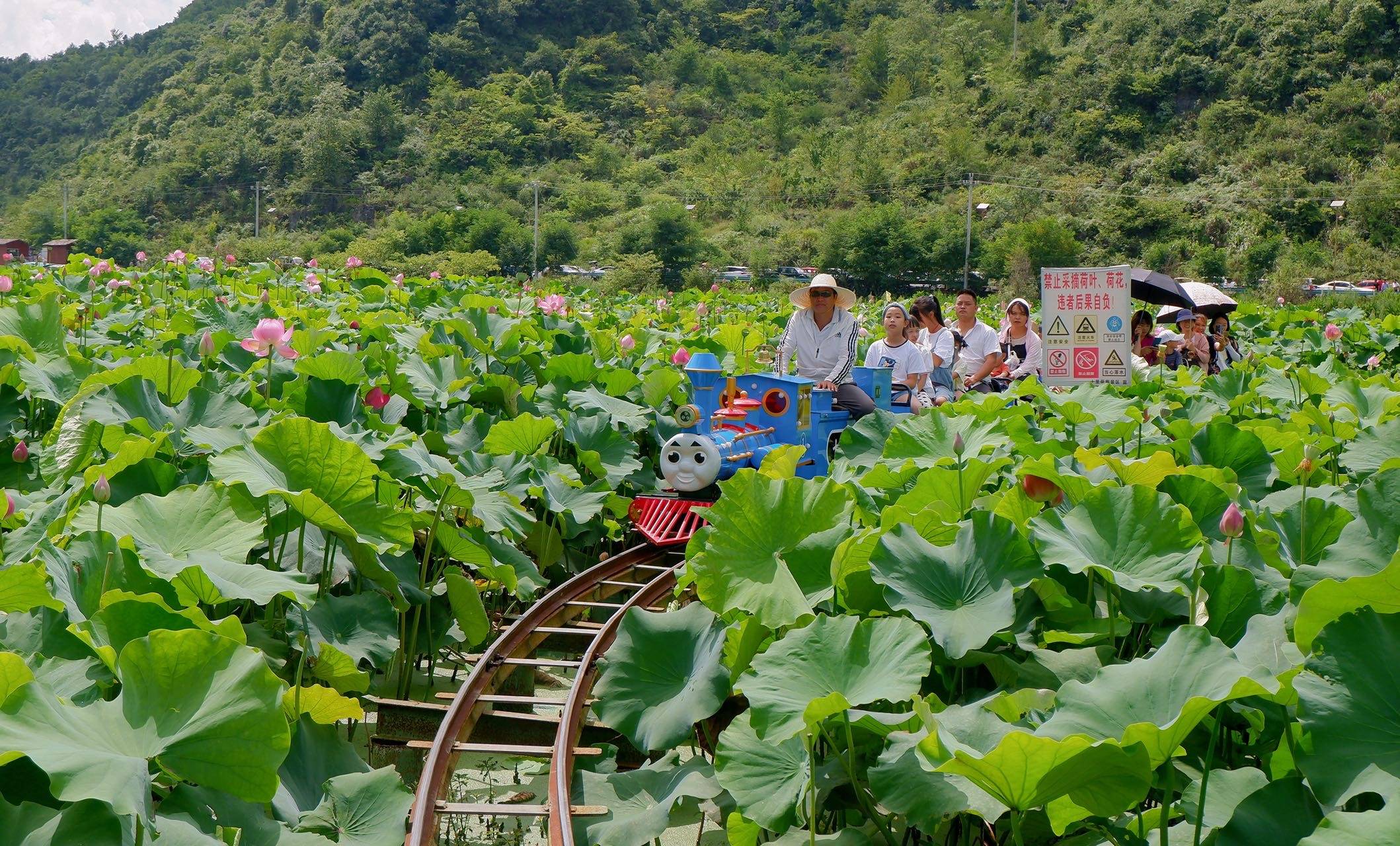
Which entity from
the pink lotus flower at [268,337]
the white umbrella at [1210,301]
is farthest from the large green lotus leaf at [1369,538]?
the white umbrella at [1210,301]

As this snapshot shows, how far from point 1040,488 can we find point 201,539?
219 cm

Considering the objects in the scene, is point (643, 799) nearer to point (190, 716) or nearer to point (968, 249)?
point (190, 716)

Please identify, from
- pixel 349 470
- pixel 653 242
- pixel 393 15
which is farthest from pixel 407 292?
pixel 393 15

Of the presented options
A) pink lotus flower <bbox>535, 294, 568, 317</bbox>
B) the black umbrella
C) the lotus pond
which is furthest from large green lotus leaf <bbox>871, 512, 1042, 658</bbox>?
the black umbrella

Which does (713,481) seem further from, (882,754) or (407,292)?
(407,292)

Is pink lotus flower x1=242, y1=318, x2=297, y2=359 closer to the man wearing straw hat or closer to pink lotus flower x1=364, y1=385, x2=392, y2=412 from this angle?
pink lotus flower x1=364, y1=385, x2=392, y2=412

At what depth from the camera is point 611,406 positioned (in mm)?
6453

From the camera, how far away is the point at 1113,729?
6.43 ft

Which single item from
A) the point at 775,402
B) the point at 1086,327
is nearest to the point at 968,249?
the point at 1086,327

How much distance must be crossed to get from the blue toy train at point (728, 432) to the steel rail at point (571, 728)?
2.66 ft

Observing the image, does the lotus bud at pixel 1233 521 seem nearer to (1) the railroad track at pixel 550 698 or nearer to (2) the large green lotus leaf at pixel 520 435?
(1) the railroad track at pixel 550 698

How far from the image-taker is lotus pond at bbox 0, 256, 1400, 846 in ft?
6.40

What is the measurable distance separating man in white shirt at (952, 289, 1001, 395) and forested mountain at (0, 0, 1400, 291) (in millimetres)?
19720

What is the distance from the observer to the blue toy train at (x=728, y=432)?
596 cm
